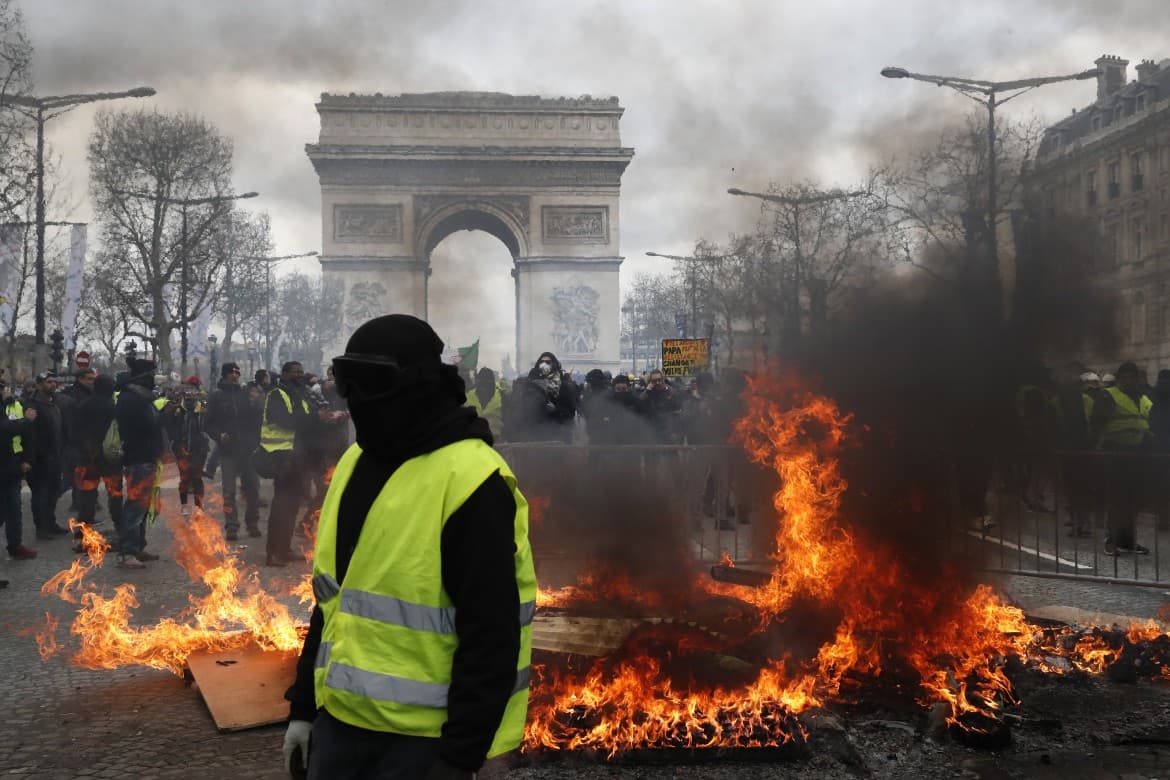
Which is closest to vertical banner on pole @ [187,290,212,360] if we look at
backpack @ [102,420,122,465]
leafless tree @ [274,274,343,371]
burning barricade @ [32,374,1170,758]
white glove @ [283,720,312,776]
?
leafless tree @ [274,274,343,371]

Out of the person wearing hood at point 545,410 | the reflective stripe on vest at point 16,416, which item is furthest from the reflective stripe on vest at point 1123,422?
the reflective stripe on vest at point 16,416

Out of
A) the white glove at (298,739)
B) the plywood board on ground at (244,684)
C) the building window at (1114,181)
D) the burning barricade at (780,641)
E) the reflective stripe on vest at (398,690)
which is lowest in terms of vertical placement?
the plywood board on ground at (244,684)

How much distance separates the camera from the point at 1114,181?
28.3ft

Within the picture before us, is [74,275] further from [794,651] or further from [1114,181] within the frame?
[794,651]

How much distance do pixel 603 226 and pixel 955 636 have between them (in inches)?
1478

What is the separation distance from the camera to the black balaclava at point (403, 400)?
2.03 metres

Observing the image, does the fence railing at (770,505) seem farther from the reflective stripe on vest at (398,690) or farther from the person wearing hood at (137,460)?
the reflective stripe on vest at (398,690)

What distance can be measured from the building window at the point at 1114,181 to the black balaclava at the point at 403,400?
24.9 ft

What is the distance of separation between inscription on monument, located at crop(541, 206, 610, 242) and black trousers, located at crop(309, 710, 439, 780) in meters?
39.8

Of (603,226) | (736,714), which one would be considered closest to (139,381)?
(736,714)

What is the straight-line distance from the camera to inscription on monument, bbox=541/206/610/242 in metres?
41.2

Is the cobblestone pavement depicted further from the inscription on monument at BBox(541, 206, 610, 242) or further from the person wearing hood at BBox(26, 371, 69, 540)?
the inscription on monument at BBox(541, 206, 610, 242)

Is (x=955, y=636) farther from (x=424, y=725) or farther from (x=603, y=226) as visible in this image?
(x=603, y=226)

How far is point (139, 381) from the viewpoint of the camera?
8.61 metres
